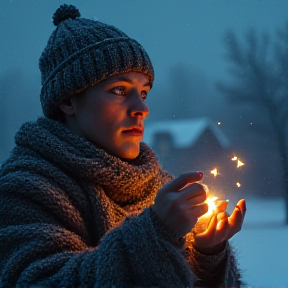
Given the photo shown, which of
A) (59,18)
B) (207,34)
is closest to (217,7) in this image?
(207,34)

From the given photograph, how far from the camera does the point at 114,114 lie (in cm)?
101

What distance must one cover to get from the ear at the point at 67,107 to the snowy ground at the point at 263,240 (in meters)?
0.53

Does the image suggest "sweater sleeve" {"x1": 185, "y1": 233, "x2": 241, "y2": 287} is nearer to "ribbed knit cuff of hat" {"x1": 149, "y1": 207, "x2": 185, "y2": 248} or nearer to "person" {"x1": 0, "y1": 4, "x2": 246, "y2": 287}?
"person" {"x1": 0, "y1": 4, "x2": 246, "y2": 287}

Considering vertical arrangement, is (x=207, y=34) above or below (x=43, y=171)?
above

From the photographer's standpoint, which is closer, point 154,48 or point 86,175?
point 86,175

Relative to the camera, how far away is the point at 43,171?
3.19ft

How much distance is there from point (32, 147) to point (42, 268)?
0.29m

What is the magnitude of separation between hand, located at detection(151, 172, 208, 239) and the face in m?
0.25

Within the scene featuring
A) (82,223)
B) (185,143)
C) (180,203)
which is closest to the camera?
(180,203)

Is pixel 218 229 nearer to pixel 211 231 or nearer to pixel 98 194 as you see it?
pixel 211 231

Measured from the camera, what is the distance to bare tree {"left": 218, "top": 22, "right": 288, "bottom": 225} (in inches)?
57.8

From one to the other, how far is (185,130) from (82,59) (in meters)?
0.51

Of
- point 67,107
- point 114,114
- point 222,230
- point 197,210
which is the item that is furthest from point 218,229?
point 67,107

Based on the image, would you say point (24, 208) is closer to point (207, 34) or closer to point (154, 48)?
point (154, 48)
